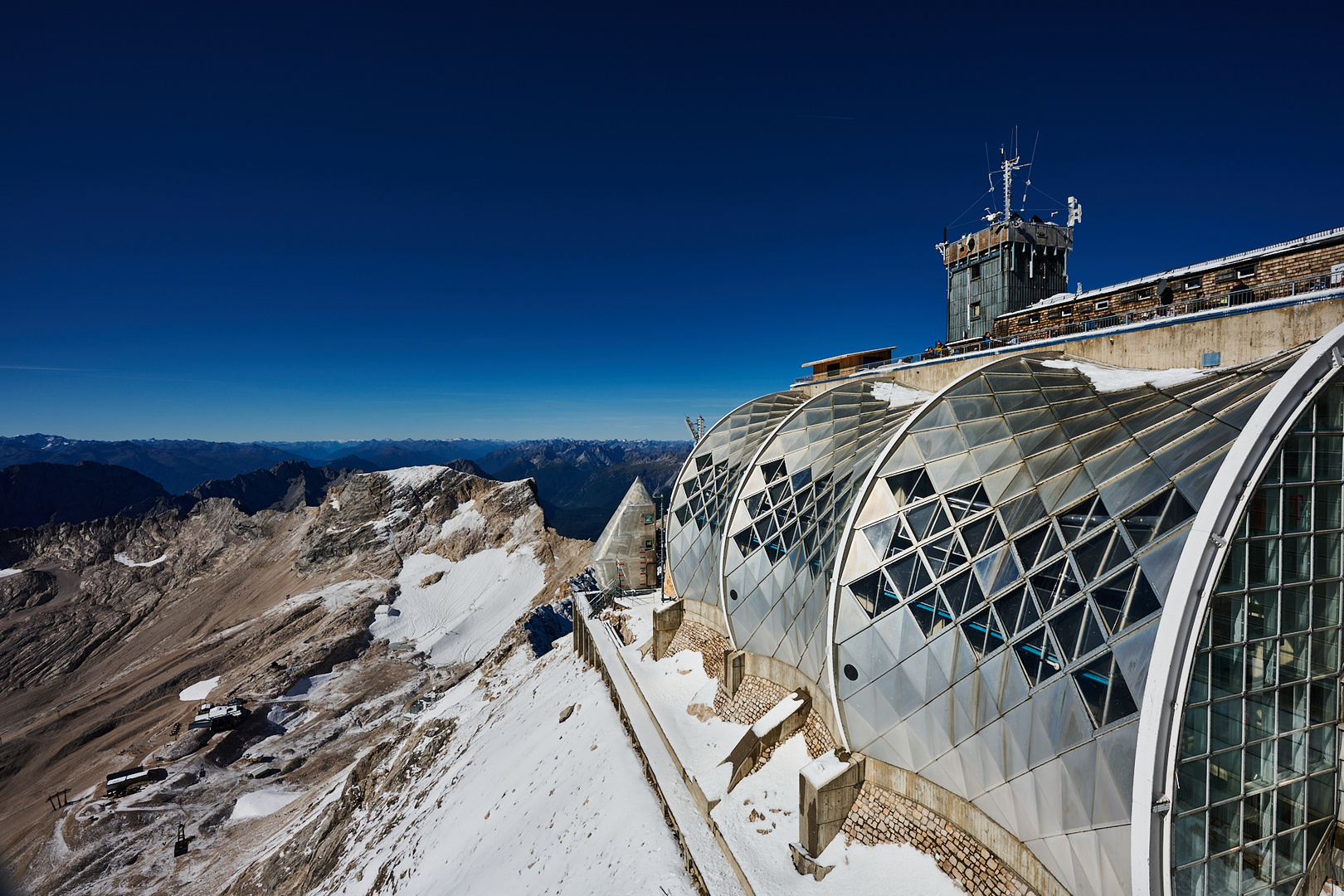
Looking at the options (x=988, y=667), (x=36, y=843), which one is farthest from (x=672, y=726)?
(x=36, y=843)

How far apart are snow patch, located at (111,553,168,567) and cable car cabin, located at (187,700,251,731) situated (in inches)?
2912

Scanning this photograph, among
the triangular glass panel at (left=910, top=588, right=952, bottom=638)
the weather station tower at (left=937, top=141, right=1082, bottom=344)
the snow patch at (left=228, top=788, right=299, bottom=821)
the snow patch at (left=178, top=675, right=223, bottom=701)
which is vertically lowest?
the snow patch at (left=178, top=675, right=223, bottom=701)

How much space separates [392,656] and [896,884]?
6844 centimetres

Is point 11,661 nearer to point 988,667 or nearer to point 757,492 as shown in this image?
point 757,492

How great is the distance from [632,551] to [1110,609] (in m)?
33.8

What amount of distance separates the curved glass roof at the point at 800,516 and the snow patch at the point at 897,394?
1.6 inches

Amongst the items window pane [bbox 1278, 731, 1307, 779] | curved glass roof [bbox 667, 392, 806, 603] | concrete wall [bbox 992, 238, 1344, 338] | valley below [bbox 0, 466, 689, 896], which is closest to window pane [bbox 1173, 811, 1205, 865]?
window pane [bbox 1278, 731, 1307, 779]

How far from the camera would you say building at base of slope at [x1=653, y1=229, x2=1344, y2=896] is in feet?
29.7

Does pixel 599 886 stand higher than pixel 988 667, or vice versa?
pixel 988 667

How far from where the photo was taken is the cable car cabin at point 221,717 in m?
50.3

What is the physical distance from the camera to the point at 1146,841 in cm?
853

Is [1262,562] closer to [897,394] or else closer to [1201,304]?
[897,394]

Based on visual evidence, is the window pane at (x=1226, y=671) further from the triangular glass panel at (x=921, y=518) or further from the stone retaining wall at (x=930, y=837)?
the stone retaining wall at (x=930, y=837)

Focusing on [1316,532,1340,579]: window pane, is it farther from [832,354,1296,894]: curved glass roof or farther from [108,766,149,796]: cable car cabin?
[108,766,149,796]: cable car cabin
